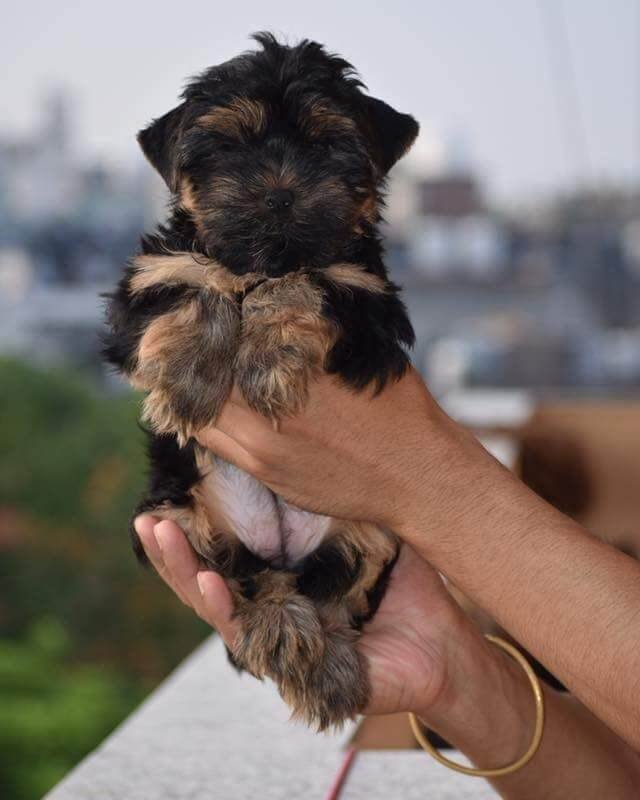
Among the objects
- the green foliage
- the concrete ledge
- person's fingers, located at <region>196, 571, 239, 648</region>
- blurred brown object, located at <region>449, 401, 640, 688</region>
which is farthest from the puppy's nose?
the green foliage

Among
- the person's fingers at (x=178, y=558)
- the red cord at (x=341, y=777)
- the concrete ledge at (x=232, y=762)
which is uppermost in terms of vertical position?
the person's fingers at (x=178, y=558)

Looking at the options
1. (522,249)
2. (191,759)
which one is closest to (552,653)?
(191,759)

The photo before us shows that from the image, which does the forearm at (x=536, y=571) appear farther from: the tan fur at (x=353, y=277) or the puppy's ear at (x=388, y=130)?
the puppy's ear at (x=388, y=130)

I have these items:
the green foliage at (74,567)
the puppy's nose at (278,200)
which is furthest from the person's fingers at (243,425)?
the green foliage at (74,567)

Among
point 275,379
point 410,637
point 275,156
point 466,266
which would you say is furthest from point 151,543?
point 466,266

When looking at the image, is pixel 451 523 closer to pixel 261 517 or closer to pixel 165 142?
pixel 261 517

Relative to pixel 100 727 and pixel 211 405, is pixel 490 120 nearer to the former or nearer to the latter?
pixel 100 727

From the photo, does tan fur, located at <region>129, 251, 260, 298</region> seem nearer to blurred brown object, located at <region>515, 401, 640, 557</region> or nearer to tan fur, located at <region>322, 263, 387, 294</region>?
tan fur, located at <region>322, 263, 387, 294</region>
